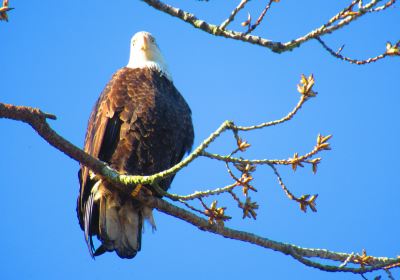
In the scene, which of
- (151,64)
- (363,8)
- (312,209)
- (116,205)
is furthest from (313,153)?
(151,64)

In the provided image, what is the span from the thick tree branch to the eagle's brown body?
0.52 meters

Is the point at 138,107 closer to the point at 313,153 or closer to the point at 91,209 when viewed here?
the point at 91,209

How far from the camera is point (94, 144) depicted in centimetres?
462

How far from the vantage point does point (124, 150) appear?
14.7 feet

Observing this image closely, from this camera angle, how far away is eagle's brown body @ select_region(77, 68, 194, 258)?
444cm

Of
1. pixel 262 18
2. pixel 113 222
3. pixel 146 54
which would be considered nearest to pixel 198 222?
pixel 113 222

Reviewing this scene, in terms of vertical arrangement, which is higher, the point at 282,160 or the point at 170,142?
the point at 170,142

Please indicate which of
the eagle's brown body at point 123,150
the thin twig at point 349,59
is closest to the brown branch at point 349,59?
the thin twig at point 349,59

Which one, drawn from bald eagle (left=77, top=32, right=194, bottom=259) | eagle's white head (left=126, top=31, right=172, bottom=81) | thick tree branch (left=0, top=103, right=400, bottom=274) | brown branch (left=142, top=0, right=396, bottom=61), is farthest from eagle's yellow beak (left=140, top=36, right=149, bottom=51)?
brown branch (left=142, top=0, right=396, bottom=61)

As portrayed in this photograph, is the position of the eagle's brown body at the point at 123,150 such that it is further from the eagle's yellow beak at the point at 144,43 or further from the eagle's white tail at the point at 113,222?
the eagle's yellow beak at the point at 144,43

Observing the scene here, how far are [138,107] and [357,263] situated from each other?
2014mm

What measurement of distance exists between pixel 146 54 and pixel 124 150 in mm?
1429

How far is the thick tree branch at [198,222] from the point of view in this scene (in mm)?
3137

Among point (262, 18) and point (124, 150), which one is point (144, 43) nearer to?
point (124, 150)
